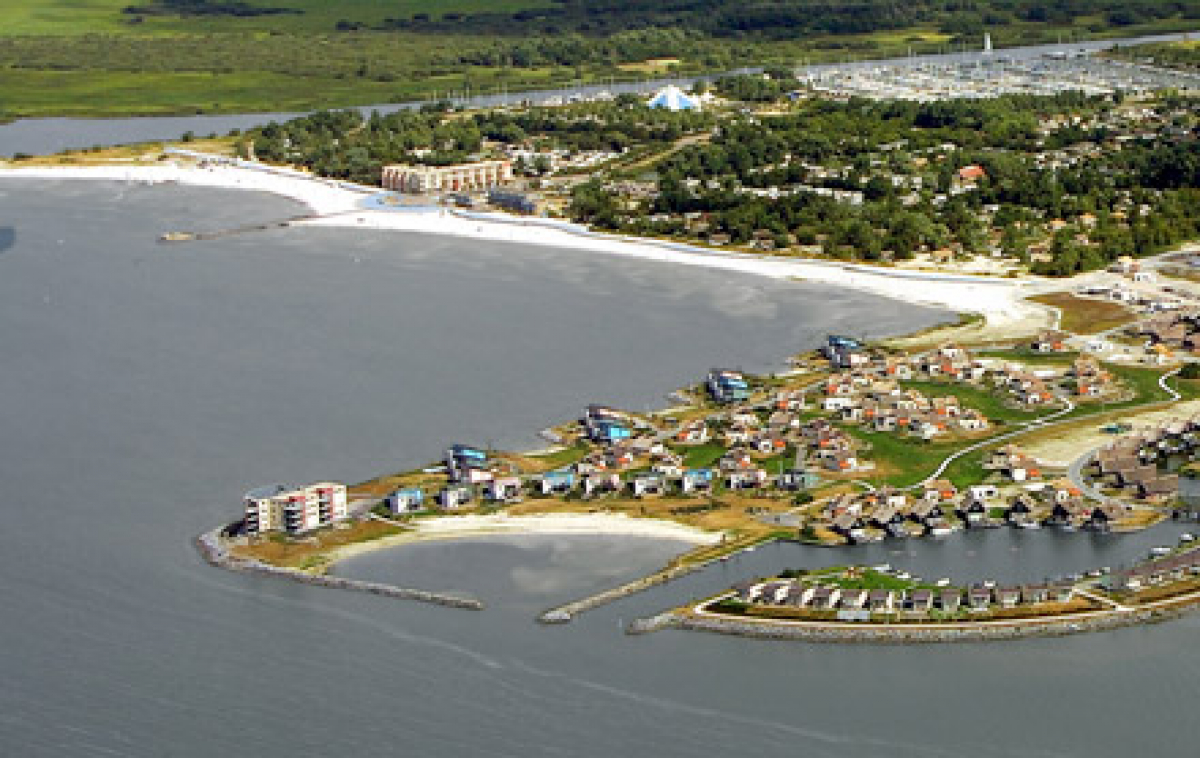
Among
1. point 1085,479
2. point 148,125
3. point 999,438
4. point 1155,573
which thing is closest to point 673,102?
point 148,125

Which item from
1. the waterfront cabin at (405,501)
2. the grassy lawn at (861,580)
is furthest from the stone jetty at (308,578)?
the grassy lawn at (861,580)

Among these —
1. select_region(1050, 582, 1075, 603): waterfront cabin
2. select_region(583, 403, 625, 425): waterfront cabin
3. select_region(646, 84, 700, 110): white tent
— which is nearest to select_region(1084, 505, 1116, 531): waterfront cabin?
select_region(1050, 582, 1075, 603): waterfront cabin

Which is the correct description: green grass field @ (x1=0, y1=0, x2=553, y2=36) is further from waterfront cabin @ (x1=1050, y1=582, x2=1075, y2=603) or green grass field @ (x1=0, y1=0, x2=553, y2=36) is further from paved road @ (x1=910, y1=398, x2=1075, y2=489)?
waterfront cabin @ (x1=1050, y1=582, x2=1075, y2=603)

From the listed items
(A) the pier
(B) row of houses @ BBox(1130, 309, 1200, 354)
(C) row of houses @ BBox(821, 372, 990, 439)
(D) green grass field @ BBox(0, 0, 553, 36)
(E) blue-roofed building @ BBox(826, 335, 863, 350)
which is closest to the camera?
(C) row of houses @ BBox(821, 372, 990, 439)

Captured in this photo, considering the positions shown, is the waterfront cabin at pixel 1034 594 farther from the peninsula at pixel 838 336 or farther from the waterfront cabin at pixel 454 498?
the waterfront cabin at pixel 454 498

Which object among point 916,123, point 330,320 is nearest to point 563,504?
point 330,320

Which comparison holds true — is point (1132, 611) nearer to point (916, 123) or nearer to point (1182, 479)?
point (1182, 479)
